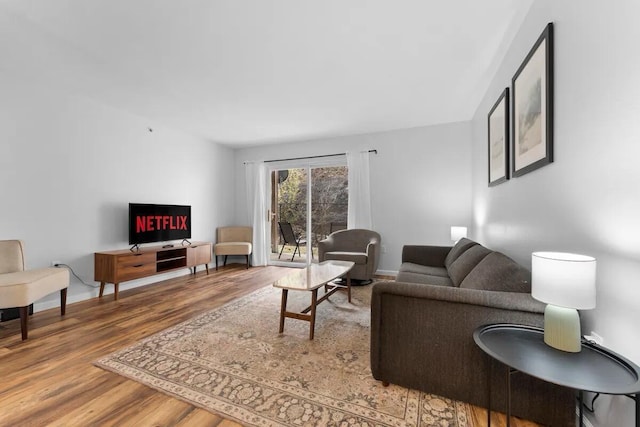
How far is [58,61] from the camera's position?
8.14 feet

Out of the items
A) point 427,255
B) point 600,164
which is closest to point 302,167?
→ point 427,255

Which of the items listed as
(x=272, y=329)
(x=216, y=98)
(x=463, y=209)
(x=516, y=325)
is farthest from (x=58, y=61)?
(x=463, y=209)

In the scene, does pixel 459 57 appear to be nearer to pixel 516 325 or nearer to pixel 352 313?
pixel 516 325

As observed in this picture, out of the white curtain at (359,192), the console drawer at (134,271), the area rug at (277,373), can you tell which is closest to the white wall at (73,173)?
the console drawer at (134,271)

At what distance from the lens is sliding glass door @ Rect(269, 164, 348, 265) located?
16.8 ft

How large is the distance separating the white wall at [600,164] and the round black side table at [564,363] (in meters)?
0.12

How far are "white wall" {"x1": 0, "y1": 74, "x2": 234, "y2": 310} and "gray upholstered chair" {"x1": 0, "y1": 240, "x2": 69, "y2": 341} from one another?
10.1 inches

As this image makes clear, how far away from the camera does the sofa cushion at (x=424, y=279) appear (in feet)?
8.14

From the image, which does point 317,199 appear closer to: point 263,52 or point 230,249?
point 230,249

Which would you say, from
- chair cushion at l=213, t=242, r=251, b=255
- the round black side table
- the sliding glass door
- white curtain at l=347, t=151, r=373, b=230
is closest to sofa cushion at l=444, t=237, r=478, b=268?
the round black side table

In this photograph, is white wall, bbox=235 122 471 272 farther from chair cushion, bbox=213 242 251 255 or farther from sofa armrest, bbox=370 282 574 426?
sofa armrest, bbox=370 282 574 426

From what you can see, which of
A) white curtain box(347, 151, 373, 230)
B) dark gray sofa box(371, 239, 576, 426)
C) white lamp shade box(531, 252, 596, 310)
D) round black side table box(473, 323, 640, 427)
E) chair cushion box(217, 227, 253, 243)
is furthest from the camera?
chair cushion box(217, 227, 253, 243)

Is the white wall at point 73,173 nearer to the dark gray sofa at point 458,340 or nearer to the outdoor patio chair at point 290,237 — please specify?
the outdoor patio chair at point 290,237

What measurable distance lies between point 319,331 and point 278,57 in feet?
8.23
